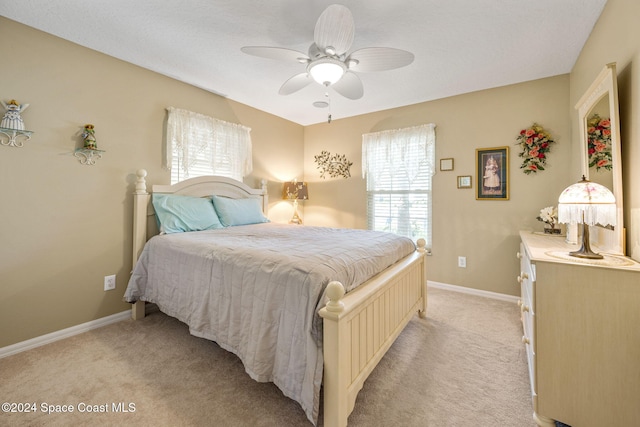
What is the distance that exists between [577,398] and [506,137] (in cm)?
267

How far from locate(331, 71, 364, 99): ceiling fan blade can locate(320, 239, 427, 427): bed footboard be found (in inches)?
59.1

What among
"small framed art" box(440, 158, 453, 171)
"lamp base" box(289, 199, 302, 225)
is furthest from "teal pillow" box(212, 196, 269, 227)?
"small framed art" box(440, 158, 453, 171)

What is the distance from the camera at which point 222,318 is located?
68.4 inches

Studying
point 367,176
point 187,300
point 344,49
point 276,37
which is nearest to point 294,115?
point 367,176

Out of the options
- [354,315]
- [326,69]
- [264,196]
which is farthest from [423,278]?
[264,196]

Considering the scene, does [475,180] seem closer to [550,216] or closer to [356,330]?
[550,216]

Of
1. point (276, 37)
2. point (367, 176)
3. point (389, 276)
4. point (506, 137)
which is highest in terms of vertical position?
point (276, 37)

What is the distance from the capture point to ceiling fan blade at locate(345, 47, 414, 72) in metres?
1.76

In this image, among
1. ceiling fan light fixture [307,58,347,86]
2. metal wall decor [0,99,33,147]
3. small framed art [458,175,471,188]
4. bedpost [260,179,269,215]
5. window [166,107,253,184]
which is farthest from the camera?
bedpost [260,179,269,215]

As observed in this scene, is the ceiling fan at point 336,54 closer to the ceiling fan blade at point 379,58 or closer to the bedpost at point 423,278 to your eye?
the ceiling fan blade at point 379,58

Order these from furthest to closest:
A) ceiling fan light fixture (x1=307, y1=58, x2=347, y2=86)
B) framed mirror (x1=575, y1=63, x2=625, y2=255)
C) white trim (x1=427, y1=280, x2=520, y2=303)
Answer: white trim (x1=427, y1=280, x2=520, y2=303) → ceiling fan light fixture (x1=307, y1=58, x2=347, y2=86) → framed mirror (x1=575, y1=63, x2=625, y2=255)

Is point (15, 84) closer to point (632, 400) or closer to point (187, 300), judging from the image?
point (187, 300)

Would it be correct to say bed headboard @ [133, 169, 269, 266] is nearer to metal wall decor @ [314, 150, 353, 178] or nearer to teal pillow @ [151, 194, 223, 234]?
teal pillow @ [151, 194, 223, 234]

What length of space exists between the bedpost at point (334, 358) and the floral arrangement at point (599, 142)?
191 centimetres
